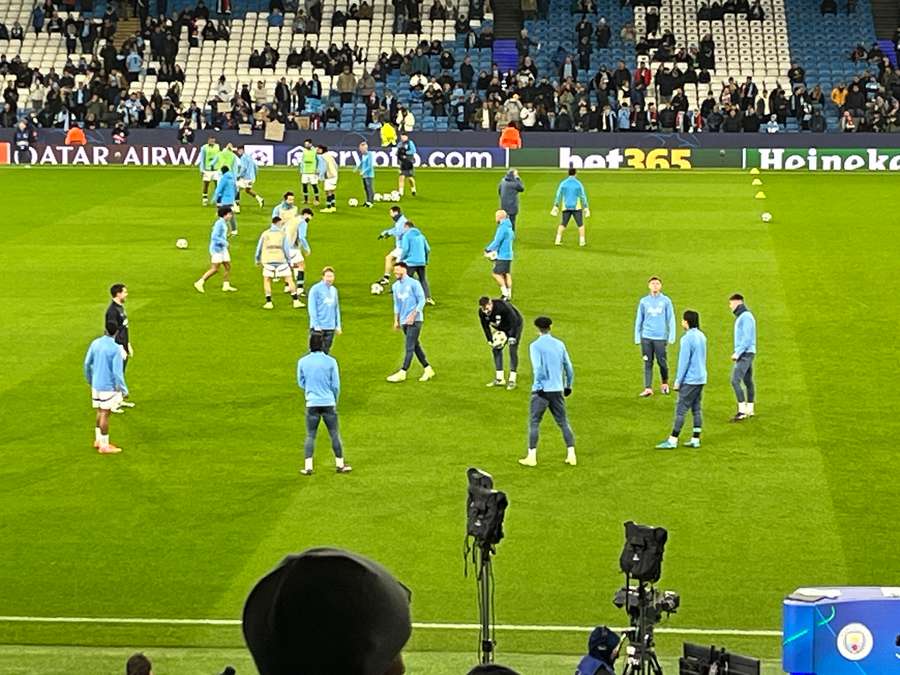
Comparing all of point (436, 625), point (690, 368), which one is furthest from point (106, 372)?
point (690, 368)

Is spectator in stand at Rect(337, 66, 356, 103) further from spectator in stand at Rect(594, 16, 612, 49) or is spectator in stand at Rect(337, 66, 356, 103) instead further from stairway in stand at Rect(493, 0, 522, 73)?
spectator in stand at Rect(594, 16, 612, 49)

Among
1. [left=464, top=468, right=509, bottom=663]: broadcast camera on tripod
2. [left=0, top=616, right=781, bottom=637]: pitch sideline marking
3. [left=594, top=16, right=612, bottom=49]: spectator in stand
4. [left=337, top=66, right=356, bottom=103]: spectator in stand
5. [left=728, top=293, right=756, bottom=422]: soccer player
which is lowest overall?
[left=0, top=616, right=781, bottom=637]: pitch sideline marking

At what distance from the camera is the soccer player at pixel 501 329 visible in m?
25.6

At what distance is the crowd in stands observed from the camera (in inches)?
2372

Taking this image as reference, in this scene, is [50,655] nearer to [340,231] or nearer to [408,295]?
[408,295]

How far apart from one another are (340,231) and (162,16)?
97.2 feet

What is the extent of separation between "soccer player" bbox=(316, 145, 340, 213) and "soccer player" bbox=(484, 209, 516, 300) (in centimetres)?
1378

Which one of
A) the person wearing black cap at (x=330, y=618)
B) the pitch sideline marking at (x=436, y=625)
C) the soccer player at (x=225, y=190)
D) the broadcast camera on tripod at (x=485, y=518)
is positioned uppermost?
the person wearing black cap at (x=330, y=618)

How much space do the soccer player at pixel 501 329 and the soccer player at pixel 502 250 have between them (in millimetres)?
5263

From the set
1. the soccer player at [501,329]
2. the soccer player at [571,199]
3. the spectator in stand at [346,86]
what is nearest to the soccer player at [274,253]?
the soccer player at [501,329]

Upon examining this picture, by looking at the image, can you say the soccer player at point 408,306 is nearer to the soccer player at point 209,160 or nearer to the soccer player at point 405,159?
the soccer player at point 209,160

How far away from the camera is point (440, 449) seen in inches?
917

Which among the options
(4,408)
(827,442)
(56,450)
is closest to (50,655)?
(56,450)

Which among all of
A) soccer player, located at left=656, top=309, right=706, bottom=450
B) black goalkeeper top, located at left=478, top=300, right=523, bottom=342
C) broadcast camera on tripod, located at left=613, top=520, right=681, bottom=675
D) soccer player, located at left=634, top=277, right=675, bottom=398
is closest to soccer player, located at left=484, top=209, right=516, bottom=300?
black goalkeeper top, located at left=478, top=300, right=523, bottom=342
